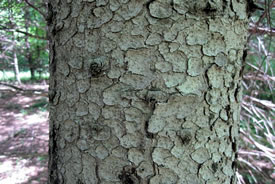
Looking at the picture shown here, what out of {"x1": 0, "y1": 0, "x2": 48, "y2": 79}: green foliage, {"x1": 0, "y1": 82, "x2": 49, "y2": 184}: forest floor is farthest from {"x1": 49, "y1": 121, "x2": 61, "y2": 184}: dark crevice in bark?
{"x1": 0, "y1": 0, "x2": 48, "y2": 79}: green foliage

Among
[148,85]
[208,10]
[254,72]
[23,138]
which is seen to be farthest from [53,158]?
[23,138]

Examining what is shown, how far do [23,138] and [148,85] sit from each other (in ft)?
10.7


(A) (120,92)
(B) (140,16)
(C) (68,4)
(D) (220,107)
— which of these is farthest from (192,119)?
(C) (68,4)

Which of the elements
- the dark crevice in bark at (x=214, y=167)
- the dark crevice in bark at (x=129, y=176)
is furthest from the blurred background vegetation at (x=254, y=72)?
the dark crevice in bark at (x=129, y=176)

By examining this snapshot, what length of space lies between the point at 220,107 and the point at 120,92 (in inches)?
12.5

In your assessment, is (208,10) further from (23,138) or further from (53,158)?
(23,138)

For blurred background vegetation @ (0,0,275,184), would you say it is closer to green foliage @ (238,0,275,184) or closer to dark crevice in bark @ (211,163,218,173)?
green foliage @ (238,0,275,184)

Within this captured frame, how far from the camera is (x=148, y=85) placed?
0.58 meters

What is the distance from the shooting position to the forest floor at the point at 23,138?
74.5 inches

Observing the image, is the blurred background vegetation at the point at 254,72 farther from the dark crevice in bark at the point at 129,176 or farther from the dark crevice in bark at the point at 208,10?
the dark crevice in bark at the point at 129,176

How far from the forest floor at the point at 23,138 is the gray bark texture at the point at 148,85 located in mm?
1101

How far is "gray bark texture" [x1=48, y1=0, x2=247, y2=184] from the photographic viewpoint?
1.87 feet

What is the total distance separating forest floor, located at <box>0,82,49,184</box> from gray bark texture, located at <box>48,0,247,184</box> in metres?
1.10

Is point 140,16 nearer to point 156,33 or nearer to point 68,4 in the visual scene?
point 156,33
